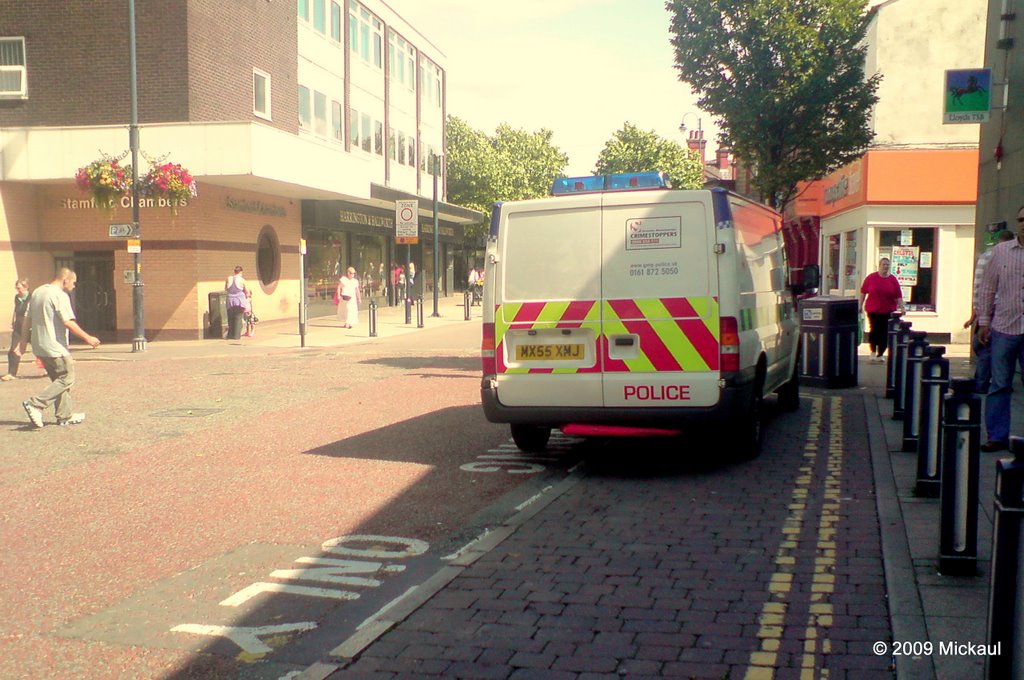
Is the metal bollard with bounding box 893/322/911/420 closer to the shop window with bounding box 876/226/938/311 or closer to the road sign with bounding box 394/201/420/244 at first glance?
the shop window with bounding box 876/226/938/311

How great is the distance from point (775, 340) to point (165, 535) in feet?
20.3

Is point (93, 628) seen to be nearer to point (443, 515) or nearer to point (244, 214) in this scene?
point (443, 515)

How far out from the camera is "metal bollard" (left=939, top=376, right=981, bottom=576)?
5.21 m

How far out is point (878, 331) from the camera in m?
17.4

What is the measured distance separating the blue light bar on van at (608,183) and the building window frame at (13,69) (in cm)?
2158

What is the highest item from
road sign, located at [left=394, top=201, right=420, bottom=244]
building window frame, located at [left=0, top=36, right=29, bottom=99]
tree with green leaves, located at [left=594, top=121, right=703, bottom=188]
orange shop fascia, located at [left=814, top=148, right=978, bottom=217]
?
tree with green leaves, located at [left=594, top=121, right=703, bottom=188]

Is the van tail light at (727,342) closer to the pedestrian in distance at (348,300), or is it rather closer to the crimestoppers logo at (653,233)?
the crimestoppers logo at (653,233)

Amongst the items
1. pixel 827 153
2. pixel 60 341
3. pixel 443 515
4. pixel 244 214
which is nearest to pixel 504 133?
pixel 244 214

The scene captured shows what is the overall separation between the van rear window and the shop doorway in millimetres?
20039

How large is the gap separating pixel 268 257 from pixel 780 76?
15758mm

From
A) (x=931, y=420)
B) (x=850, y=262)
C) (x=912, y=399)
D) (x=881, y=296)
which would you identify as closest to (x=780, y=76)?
(x=881, y=296)

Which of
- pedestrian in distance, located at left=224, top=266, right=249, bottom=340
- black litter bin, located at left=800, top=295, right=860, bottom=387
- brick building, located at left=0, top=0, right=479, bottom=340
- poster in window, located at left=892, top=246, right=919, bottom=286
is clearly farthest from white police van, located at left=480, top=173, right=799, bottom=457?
pedestrian in distance, located at left=224, top=266, right=249, bottom=340

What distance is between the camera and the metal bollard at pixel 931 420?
272 inches

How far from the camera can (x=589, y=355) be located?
820 cm
